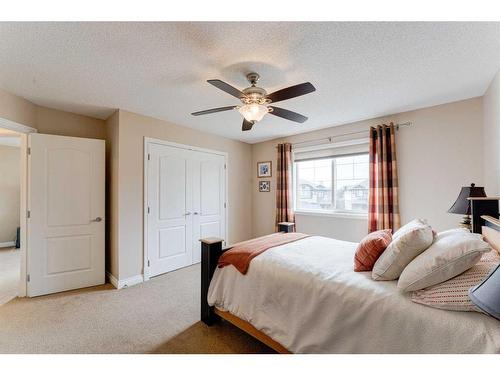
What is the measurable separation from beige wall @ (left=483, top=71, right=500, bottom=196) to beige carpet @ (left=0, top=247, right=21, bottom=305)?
5.24 m

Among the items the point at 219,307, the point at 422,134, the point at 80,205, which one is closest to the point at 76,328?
the point at 219,307

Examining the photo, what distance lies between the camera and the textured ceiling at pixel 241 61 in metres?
1.50

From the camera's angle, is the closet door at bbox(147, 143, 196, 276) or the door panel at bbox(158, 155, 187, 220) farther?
the door panel at bbox(158, 155, 187, 220)

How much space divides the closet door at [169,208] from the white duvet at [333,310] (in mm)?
1690

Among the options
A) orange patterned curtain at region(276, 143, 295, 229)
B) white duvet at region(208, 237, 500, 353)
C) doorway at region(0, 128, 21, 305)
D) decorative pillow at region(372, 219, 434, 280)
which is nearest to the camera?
white duvet at region(208, 237, 500, 353)

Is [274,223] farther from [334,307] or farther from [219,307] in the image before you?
[334,307]

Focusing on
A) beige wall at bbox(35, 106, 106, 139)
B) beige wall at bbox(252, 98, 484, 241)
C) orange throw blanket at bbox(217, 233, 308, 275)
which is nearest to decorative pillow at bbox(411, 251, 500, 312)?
orange throw blanket at bbox(217, 233, 308, 275)

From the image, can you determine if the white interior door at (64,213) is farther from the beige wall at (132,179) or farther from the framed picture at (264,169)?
the framed picture at (264,169)

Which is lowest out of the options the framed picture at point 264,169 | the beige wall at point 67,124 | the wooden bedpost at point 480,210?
the wooden bedpost at point 480,210

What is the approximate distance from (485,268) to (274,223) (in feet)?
11.4

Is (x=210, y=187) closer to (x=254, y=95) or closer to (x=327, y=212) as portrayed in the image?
(x=327, y=212)

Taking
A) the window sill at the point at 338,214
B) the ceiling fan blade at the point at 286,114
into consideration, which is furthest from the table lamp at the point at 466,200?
the ceiling fan blade at the point at 286,114

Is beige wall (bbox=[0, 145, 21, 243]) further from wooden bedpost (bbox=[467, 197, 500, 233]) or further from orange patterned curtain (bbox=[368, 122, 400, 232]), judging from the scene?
wooden bedpost (bbox=[467, 197, 500, 233])

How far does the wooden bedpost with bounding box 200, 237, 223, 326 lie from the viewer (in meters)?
2.10
